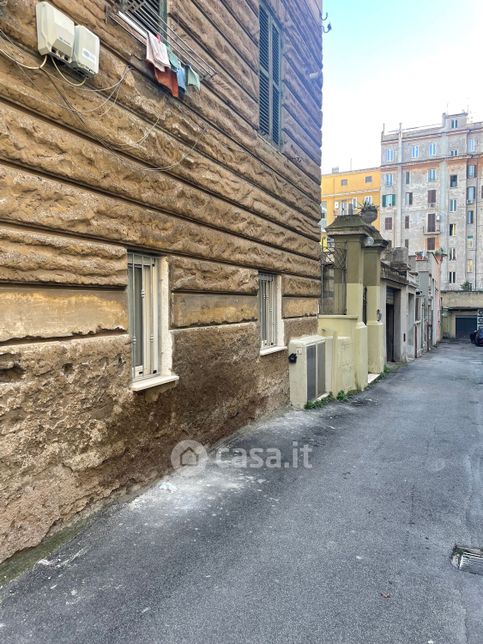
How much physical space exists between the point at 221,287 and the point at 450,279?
5077cm

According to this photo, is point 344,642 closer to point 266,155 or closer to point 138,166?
point 138,166

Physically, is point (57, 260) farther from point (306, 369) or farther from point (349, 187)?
point (349, 187)

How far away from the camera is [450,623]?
260 cm

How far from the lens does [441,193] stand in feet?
162

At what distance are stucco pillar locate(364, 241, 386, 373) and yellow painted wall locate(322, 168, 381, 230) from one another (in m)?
43.9

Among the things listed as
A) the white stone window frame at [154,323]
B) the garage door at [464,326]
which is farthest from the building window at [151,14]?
the garage door at [464,326]

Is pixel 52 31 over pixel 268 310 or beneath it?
over

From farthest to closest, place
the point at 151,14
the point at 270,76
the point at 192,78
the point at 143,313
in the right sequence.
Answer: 1. the point at 270,76
2. the point at 192,78
3. the point at 143,313
4. the point at 151,14

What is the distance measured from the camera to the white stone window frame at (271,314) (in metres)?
7.12

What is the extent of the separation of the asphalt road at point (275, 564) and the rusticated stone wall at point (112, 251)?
40cm

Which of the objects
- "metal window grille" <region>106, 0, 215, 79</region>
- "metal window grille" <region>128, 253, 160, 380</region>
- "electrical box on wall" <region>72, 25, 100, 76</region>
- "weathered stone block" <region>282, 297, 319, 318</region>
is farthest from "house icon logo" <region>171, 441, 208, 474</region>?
"metal window grille" <region>106, 0, 215, 79</region>

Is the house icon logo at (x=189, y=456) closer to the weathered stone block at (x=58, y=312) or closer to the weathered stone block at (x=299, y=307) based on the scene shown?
the weathered stone block at (x=58, y=312)

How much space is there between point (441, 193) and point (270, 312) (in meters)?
49.8

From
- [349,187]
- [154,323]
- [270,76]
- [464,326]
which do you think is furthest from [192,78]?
[349,187]
